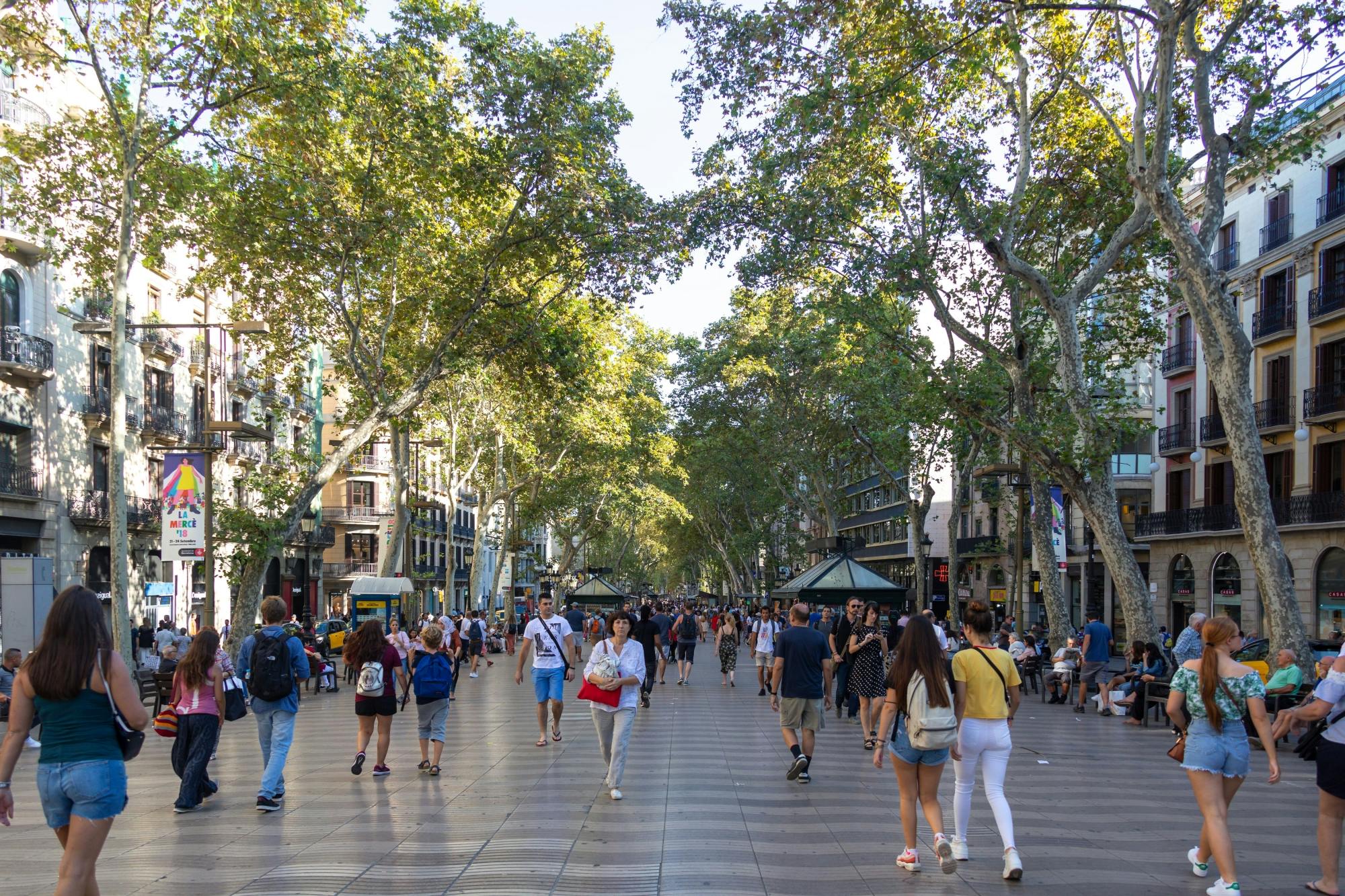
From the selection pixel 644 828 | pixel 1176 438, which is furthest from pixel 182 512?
pixel 1176 438

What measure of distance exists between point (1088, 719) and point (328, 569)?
45.2 meters

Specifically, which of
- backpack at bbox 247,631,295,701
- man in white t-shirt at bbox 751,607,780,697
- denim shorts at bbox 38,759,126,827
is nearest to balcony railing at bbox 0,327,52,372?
man in white t-shirt at bbox 751,607,780,697

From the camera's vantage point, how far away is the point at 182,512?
19.1 m

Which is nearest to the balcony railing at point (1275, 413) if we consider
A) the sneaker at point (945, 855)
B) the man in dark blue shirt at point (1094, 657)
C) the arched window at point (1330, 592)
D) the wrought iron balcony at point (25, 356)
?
the arched window at point (1330, 592)

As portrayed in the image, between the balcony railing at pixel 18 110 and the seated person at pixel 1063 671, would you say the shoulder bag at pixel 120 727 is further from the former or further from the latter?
the balcony railing at pixel 18 110

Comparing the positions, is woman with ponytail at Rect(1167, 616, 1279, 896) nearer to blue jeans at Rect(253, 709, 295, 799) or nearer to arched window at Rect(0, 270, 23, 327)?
blue jeans at Rect(253, 709, 295, 799)

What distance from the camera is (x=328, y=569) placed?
57.1 m

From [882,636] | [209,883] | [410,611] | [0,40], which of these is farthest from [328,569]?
[209,883]

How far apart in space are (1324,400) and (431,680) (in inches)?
1064

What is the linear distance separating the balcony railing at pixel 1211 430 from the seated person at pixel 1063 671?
16825 mm

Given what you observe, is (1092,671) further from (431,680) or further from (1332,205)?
(1332,205)

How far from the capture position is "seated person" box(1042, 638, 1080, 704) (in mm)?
21172

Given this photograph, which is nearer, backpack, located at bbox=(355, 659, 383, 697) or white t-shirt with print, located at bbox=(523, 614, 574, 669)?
backpack, located at bbox=(355, 659, 383, 697)

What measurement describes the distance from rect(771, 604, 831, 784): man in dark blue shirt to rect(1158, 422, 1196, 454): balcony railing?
3033 cm
